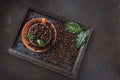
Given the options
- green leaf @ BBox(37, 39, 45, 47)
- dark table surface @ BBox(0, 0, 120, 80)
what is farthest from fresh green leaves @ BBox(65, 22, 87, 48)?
green leaf @ BBox(37, 39, 45, 47)

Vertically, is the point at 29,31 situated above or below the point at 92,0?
below

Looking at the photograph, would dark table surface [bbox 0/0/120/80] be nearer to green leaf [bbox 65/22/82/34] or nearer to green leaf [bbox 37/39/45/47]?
green leaf [bbox 65/22/82/34]

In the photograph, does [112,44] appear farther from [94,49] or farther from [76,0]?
[76,0]

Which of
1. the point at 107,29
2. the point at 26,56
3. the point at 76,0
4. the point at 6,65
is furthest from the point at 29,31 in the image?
the point at 107,29

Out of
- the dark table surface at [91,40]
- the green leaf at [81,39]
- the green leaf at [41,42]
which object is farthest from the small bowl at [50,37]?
the green leaf at [81,39]

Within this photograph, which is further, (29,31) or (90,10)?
(90,10)

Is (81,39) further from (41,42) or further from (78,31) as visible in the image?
(41,42)

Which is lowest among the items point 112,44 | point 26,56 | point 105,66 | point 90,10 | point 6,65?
point 6,65

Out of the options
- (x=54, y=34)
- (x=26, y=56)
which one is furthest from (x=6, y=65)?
(x=54, y=34)
